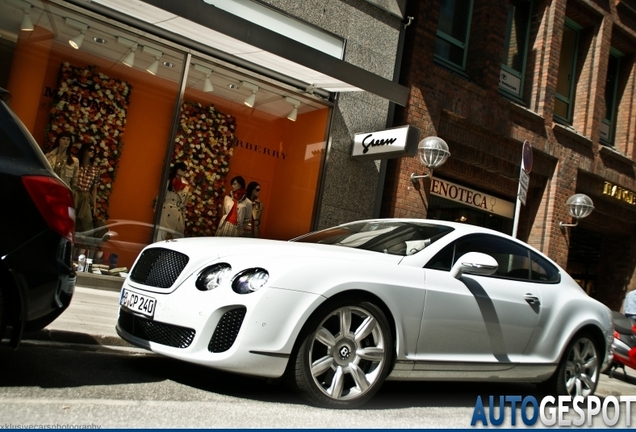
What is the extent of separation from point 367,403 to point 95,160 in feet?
21.2

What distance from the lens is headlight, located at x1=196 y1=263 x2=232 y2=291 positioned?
4230 mm

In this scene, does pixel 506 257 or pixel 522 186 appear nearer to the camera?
pixel 506 257

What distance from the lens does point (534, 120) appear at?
15039mm

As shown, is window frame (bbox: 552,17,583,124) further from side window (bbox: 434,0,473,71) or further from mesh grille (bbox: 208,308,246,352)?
mesh grille (bbox: 208,308,246,352)

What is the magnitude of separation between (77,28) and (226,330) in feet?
22.1

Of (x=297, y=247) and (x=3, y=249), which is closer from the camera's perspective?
(x=3, y=249)

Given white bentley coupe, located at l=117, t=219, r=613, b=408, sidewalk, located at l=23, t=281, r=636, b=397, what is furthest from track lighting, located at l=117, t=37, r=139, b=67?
white bentley coupe, located at l=117, t=219, r=613, b=408

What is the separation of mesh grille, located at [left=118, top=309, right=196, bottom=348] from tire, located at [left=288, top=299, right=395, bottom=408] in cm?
67

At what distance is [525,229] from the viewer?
52.6 ft

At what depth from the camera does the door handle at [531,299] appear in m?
5.62

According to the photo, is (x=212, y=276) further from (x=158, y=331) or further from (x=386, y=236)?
(x=386, y=236)

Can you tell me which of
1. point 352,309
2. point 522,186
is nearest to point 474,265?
point 352,309

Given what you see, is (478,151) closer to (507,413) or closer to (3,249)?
(507,413)

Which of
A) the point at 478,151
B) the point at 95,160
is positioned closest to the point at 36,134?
the point at 95,160
